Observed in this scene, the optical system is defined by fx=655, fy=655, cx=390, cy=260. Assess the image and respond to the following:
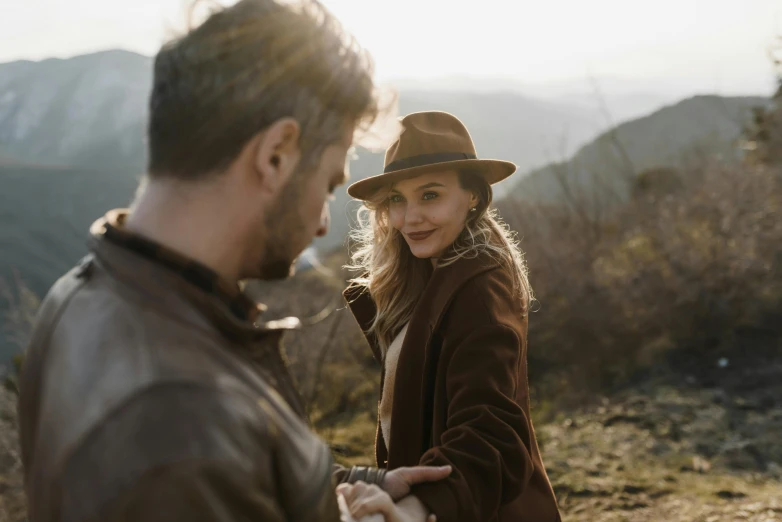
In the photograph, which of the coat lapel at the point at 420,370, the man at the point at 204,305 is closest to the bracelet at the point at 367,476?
the coat lapel at the point at 420,370

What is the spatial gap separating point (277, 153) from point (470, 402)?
3.52ft

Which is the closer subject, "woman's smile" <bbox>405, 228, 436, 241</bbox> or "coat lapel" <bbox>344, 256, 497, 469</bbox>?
"coat lapel" <bbox>344, 256, 497, 469</bbox>

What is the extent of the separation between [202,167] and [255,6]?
32 cm

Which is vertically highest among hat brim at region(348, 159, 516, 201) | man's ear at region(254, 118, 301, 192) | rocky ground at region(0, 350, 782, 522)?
man's ear at region(254, 118, 301, 192)

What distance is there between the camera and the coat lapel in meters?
2.13

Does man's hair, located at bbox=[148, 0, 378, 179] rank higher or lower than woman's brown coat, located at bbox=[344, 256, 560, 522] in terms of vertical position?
higher

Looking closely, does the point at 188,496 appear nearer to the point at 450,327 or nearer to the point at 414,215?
the point at 450,327

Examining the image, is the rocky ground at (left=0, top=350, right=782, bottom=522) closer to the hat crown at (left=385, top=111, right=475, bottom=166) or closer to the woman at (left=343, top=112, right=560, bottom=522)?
the woman at (left=343, top=112, right=560, bottom=522)

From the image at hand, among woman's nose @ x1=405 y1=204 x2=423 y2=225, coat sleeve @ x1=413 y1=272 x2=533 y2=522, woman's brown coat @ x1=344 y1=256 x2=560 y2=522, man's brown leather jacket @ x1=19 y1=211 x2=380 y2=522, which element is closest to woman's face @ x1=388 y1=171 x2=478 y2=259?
woman's nose @ x1=405 y1=204 x2=423 y2=225

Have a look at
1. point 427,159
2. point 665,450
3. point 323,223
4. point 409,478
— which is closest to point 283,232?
point 323,223

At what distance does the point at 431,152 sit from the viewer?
2.35m

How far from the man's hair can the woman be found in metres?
0.99

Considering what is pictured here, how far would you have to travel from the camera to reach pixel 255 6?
3.78 ft

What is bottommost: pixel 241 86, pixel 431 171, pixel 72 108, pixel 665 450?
pixel 665 450
